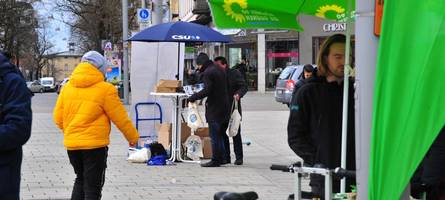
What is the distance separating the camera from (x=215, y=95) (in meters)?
10.5

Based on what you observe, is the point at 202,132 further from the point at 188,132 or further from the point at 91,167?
the point at 91,167

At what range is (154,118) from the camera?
39.9ft

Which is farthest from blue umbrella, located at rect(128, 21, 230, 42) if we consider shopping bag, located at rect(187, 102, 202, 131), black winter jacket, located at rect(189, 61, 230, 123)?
shopping bag, located at rect(187, 102, 202, 131)

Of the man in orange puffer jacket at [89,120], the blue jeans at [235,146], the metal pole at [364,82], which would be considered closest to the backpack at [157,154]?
the blue jeans at [235,146]

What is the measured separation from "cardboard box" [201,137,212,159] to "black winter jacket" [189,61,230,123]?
0.92m

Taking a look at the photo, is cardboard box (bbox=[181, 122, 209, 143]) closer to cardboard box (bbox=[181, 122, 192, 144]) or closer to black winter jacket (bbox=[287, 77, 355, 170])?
cardboard box (bbox=[181, 122, 192, 144])

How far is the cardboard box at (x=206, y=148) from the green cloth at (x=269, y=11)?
6520 millimetres

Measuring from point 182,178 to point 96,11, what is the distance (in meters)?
33.9

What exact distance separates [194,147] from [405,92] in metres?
8.84

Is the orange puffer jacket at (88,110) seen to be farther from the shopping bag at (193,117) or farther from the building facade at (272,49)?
the building facade at (272,49)

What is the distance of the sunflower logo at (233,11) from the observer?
163 inches

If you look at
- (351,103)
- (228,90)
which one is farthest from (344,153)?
(228,90)

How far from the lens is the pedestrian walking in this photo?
372 cm

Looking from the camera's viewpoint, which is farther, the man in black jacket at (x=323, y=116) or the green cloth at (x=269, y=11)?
the green cloth at (x=269, y=11)
